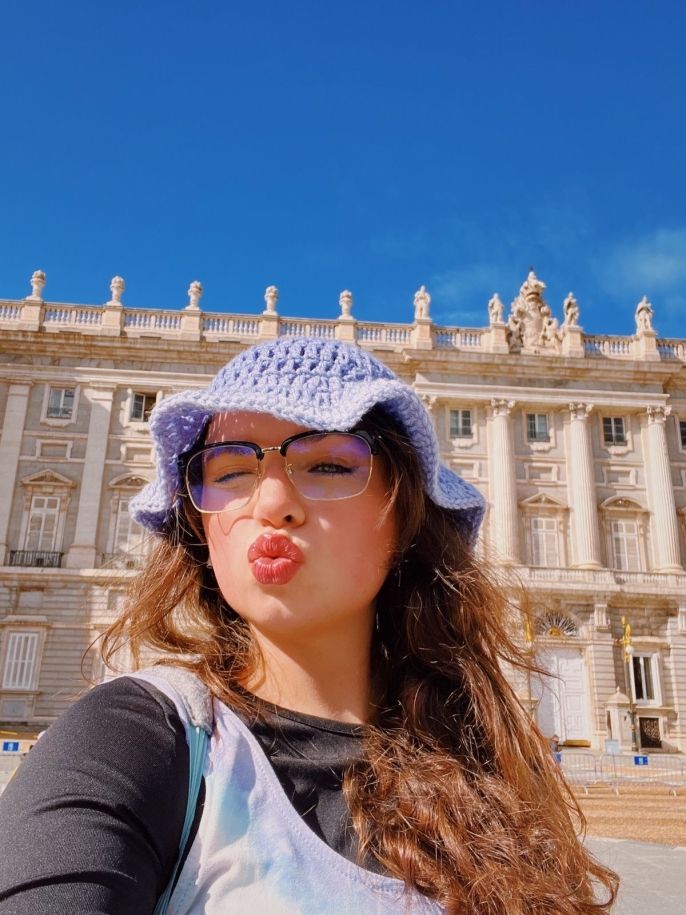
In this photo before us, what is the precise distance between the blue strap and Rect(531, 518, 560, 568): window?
2613cm

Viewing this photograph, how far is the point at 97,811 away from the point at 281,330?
28074mm

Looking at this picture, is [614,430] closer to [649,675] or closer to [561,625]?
[561,625]

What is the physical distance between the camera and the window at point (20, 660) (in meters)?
23.4

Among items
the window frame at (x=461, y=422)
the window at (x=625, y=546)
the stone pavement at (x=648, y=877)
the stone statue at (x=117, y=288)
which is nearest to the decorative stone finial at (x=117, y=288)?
the stone statue at (x=117, y=288)

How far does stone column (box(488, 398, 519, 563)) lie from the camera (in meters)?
25.6

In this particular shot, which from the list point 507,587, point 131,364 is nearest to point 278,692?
point 507,587

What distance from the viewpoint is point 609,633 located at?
2478cm

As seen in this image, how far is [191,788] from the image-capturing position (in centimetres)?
117

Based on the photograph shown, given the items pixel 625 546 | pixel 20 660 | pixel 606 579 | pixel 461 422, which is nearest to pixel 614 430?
pixel 625 546

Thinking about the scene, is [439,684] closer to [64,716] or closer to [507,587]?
[507,587]

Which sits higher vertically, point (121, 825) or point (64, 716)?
point (64, 716)

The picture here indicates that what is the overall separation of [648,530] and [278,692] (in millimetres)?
27527

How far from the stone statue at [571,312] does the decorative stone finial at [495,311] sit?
8.53 ft

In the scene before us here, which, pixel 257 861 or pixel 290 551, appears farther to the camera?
pixel 290 551
